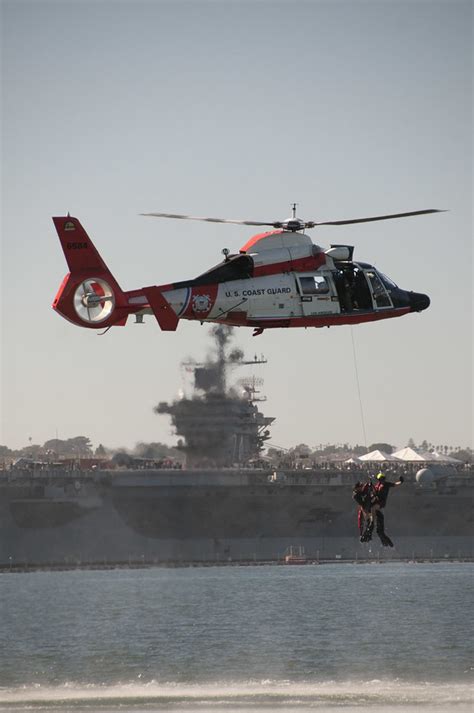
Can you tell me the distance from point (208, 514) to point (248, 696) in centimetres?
4835

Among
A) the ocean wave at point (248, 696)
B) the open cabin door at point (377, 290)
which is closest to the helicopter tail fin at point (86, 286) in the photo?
the open cabin door at point (377, 290)

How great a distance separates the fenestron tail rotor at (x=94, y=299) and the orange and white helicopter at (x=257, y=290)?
21 mm

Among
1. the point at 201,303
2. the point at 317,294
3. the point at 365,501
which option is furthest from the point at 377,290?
the point at 365,501

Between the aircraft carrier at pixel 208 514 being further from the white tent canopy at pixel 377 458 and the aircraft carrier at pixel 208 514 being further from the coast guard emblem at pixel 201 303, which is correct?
Result: the coast guard emblem at pixel 201 303

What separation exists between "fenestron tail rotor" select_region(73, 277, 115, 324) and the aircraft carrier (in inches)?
2439

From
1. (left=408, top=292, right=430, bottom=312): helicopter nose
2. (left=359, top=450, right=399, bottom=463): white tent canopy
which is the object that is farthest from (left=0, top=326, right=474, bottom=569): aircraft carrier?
(left=408, top=292, right=430, bottom=312): helicopter nose

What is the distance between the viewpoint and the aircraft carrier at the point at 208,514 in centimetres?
9819

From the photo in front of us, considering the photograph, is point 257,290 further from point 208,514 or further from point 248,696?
point 208,514

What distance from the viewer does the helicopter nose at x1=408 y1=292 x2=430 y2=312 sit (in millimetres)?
35897

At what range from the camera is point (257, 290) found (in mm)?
33156

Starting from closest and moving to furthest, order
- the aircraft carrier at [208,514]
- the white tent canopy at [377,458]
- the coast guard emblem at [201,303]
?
the coast guard emblem at [201,303], the aircraft carrier at [208,514], the white tent canopy at [377,458]

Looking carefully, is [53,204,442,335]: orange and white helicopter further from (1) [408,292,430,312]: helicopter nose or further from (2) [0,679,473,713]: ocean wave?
(2) [0,679,473,713]: ocean wave

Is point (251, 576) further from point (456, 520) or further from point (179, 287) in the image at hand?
point (179, 287)

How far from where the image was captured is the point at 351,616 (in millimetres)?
78812
